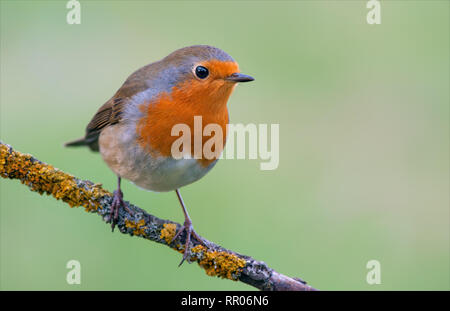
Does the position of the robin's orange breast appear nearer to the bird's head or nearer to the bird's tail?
the bird's head

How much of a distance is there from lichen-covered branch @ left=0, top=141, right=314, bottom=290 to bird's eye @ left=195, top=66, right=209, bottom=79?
0.92 meters

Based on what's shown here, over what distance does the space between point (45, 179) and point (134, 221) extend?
0.56 m

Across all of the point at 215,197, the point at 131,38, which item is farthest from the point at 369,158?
the point at 131,38

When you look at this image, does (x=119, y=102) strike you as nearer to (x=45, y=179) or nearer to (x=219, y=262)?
(x=45, y=179)

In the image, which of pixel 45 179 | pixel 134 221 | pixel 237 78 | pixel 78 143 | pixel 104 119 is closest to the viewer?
pixel 45 179

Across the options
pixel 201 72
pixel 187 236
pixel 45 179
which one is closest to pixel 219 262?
pixel 187 236

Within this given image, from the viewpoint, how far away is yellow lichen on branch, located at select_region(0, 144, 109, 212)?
10.5 feet

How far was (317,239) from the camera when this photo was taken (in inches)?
206

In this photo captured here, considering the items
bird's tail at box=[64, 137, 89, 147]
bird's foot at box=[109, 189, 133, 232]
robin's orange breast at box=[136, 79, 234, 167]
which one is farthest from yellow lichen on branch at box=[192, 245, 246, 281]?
bird's tail at box=[64, 137, 89, 147]

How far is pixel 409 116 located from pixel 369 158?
3.82 ft

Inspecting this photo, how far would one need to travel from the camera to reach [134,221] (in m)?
3.41

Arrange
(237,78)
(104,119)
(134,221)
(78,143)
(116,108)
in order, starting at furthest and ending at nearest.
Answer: (78,143), (104,119), (116,108), (237,78), (134,221)

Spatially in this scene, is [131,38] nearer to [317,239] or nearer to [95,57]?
[95,57]

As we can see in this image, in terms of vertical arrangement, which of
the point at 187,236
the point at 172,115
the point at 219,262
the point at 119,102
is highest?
the point at 119,102
